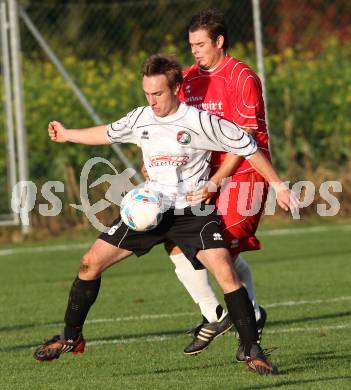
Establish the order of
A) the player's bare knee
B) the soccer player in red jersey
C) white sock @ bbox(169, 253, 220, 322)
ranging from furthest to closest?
1. white sock @ bbox(169, 253, 220, 322)
2. the soccer player in red jersey
3. the player's bare knee

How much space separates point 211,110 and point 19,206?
820 centimetres

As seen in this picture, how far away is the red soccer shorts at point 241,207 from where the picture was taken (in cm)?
727

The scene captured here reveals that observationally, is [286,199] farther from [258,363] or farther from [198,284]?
[198,284]

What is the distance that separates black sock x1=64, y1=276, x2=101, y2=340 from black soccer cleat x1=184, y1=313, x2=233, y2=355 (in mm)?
746

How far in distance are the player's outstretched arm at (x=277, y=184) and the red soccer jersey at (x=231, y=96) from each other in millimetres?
614

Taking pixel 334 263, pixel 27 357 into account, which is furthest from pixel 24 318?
pixel 334 263

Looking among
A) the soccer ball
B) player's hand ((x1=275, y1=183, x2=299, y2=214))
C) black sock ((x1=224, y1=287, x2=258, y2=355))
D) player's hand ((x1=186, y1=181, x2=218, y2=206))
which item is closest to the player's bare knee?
the soccer ball

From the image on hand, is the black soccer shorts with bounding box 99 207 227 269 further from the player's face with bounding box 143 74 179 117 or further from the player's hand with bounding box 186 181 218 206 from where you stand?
the player's face with bounding box 143 74 179 117

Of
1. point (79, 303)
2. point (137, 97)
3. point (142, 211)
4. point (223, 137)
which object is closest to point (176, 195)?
point (142, 211)

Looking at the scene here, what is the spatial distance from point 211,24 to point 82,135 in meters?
1.10

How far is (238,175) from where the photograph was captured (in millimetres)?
7367

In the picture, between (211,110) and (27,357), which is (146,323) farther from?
(211,110)

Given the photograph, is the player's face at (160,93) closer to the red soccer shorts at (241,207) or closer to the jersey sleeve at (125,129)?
the jersey sleeve at (125,129)

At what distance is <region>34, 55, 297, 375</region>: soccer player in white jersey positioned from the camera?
21.5 feet
